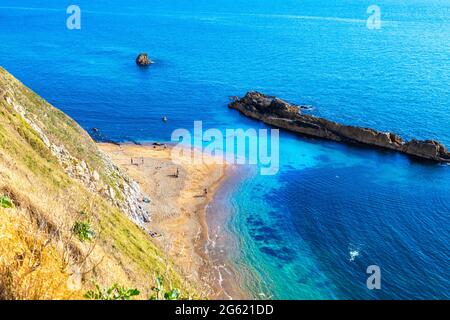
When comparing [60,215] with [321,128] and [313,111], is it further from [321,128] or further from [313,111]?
[313,111]

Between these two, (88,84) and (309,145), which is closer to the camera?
(309,145)

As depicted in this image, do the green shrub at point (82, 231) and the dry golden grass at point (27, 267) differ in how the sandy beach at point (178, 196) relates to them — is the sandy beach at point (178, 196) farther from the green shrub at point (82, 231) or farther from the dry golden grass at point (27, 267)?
the dry golden grass at point (27, 267)

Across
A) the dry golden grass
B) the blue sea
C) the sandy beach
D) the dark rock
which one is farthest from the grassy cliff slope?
the dark rock

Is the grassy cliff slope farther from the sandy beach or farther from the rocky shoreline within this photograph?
the rocky shoreline

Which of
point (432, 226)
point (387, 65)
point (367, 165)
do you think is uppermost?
point (387, 65)

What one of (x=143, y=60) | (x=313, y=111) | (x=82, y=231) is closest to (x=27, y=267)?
(x=82, y=231)
